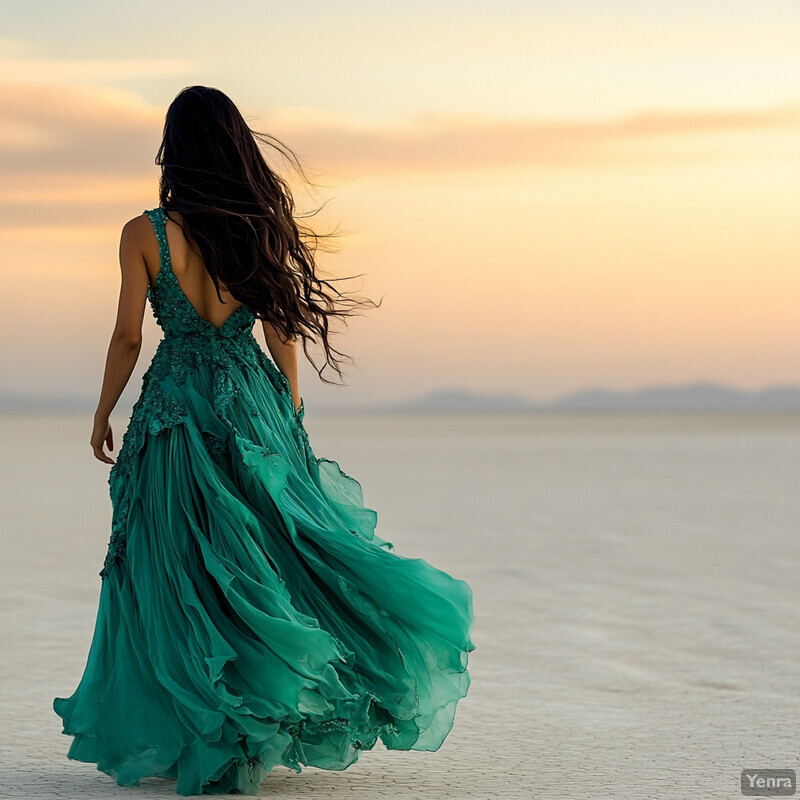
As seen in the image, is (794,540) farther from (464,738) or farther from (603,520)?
(464,738)

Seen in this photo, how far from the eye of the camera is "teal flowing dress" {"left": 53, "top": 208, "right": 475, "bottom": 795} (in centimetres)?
427

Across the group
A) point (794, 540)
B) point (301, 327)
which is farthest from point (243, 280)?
point (794, 540)

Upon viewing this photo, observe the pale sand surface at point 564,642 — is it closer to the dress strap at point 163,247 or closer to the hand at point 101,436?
the hand at point 101,436

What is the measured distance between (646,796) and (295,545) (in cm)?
128

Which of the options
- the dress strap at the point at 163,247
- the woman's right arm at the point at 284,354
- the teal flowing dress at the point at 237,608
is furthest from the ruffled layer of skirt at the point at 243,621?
the dress strap at the point at 163,247

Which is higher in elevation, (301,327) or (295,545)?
(301,327)

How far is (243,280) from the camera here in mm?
4586

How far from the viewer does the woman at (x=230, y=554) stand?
4.30m

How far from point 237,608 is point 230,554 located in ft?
0.64

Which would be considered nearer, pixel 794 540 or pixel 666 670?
pixel 666 670

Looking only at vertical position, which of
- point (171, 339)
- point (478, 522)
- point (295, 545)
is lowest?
point (478, 522)

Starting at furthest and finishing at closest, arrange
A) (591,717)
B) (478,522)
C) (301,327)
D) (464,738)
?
(478,522) → (591,717) → (464,738) → (301,327)

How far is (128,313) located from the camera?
4.54m

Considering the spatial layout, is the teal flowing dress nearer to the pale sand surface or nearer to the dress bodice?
the dress bodice
